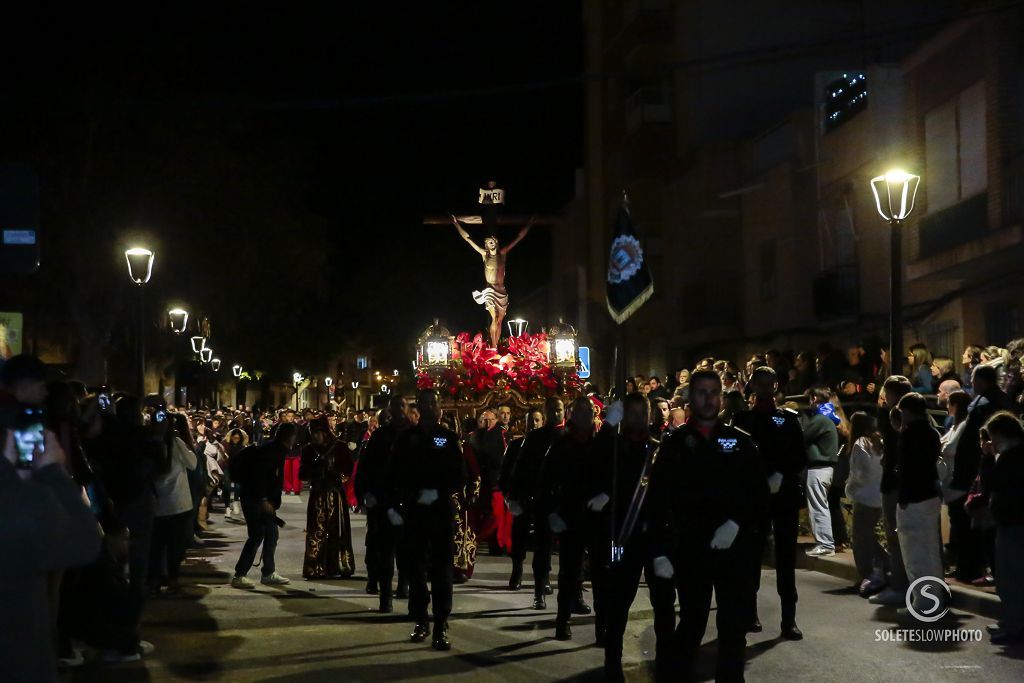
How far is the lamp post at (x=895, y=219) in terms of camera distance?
53.0 feet

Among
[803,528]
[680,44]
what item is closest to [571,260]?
[680,44]

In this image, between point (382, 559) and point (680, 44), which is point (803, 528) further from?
point (680, 44)

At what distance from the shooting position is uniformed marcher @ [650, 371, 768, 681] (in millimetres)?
7918

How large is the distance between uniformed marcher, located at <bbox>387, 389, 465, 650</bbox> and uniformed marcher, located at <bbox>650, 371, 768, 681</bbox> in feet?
9.72

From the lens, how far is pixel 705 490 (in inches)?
315

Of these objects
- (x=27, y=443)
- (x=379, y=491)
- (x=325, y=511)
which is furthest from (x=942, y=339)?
(x=27, y=443)

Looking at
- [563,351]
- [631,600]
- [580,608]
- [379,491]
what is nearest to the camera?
[631,600]

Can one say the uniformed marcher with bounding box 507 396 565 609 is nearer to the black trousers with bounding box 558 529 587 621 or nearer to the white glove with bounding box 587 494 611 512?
the black trousers with bounding box 558 529 587 621

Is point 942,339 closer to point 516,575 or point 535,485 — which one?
point 516,575

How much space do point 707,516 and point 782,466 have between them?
2778 mm

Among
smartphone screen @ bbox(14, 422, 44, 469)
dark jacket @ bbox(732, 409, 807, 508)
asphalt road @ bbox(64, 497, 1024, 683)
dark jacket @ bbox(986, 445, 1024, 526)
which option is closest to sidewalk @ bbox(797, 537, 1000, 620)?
asphalt road @ bbox(64, 497, 1024, 683)

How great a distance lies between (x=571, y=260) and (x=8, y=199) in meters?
42.9

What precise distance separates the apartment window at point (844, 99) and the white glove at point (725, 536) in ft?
64.9

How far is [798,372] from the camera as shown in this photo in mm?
22281
